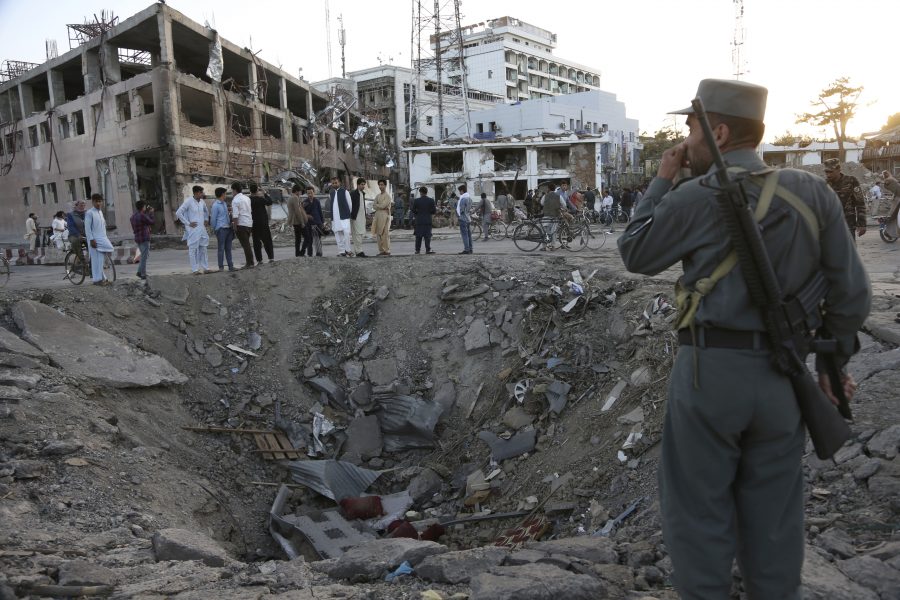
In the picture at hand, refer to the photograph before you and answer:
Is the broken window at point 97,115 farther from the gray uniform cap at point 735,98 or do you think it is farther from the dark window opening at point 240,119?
the gray uniform cap at point 735,98

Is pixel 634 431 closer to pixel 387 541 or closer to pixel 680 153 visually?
pixel 387 541

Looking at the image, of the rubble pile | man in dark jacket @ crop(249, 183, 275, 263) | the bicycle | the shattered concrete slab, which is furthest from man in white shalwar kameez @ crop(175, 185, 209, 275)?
the shattered concrete slab

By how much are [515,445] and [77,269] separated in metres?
8.80

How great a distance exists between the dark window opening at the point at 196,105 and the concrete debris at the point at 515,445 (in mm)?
21866

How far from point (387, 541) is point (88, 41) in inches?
1130

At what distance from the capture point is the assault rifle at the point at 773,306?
1931 millimetres

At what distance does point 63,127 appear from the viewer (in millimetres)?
28672

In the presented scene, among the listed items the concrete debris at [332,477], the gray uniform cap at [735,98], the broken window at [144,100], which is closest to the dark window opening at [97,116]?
the broken window at [144,100]

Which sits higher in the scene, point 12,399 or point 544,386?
point 12,399

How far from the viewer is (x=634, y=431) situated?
591 cm

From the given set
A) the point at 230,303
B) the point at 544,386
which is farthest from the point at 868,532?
the point at 230,303

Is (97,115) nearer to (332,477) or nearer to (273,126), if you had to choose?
(273,126)

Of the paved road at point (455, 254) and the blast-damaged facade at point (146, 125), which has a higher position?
the blast-damaged facade at point (146, 125)

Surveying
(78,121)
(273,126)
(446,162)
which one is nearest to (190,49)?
(273,126)
